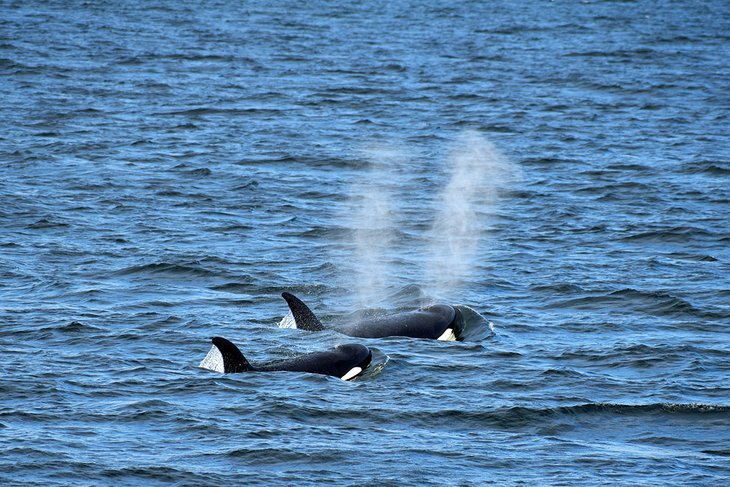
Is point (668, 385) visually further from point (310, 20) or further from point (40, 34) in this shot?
point (310, 20)

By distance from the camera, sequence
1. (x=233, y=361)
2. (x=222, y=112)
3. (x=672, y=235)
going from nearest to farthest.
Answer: (x=233, y=361), (x=672, y=235), (x=222, y=112)

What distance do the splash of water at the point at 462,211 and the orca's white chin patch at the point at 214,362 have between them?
5734 millimetres

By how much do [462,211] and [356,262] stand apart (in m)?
5.57

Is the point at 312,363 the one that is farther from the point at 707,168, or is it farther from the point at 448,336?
the point at 707,168

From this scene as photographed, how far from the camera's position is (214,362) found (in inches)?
672

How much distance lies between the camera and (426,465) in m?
14.0

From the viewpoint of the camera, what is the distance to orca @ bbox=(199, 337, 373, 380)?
16734 millimetres

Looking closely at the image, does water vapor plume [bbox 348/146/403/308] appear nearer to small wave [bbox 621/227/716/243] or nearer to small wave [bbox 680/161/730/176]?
small wave [bbox 621/227/716/243]

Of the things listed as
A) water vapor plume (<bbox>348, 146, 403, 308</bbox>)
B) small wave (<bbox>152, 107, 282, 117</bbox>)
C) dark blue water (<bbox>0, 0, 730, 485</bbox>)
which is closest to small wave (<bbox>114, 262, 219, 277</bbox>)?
dark blue water (<bbox>0, 0, 730, 485</bbox>)

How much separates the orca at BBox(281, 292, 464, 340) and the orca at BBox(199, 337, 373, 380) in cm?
173

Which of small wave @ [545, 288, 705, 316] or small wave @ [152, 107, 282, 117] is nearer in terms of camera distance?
small wave @ [545, 288, 705, 316]

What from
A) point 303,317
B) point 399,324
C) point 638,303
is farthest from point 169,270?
point 638,303

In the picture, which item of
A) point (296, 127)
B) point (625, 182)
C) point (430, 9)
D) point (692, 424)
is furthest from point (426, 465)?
point (430, 9)

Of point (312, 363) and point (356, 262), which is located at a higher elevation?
point (312, 363)
